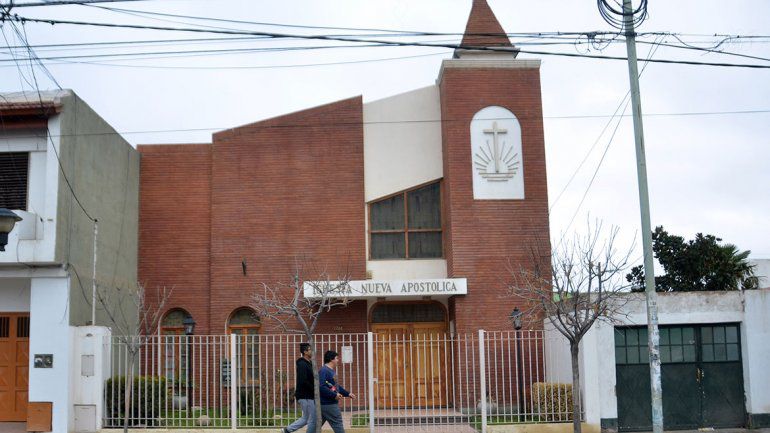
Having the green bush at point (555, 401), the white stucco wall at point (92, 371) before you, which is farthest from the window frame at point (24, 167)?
the green bush at point (555, 401)

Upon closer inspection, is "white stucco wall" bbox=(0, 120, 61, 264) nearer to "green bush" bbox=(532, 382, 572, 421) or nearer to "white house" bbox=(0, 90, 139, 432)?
"white house" bbox=(0, 90, 139, 432)

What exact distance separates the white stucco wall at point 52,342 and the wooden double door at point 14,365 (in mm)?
2050

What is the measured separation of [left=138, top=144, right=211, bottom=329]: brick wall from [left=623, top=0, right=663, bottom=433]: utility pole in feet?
39.8

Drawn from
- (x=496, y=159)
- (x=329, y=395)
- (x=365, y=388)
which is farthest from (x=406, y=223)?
(x=329, y=395)

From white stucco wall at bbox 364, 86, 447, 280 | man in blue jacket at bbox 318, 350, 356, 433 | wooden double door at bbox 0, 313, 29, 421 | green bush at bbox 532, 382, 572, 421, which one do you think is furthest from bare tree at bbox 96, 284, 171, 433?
green bush at bbox 532, 382, 572, 421

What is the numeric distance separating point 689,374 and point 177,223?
1301 cm

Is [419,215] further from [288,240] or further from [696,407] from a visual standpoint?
[696,407]

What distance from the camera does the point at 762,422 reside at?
17344mm

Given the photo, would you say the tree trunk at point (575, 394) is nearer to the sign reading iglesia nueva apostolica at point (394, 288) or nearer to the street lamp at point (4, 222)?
the sign reading iglesia nueva apostolica at point (394, 288)

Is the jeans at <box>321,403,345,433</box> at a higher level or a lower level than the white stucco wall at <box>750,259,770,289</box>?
lower

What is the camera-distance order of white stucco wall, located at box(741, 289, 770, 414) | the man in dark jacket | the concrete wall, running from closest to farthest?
the man in dark jacket
white stucco wall, located at box(741, 289, 770, 414)
the concrete wall

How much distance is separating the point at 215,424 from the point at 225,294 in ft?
16.1

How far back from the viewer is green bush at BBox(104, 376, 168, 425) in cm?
1689

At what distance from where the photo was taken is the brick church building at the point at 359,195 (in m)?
21.0
